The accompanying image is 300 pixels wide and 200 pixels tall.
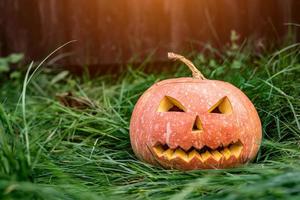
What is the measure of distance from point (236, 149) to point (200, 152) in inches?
4.7

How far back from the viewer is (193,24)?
3475 mm

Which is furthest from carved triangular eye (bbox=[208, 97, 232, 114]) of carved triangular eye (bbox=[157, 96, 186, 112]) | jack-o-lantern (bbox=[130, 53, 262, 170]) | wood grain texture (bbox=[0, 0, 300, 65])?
wood grain texture (bbox=[0, 0, 300, 65])

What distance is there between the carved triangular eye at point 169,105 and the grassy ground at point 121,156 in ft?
0.65

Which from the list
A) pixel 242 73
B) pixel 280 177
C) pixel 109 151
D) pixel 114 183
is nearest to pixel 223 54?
pixel 242 73

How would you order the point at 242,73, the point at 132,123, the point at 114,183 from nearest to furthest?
the point at 114,183 → the point at 132,123 → the point at 242,73

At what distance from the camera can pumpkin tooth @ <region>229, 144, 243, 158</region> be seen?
5.32ft

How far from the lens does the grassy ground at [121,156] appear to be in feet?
3.99

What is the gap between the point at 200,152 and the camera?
5.31 ft

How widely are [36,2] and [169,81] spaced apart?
2.02 m

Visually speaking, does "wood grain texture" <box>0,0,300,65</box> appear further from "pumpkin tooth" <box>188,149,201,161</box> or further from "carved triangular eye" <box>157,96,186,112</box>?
"pumpkin tooth" <box>188,149,201,161</box>

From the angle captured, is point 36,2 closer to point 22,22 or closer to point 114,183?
point 22,22

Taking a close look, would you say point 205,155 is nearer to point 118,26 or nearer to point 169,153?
point 169,153

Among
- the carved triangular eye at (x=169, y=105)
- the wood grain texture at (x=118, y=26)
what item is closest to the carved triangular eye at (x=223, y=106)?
the carved triangular eye at (x=169, y=105)

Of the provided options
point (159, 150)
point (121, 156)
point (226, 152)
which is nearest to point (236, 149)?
point (226, 152)
